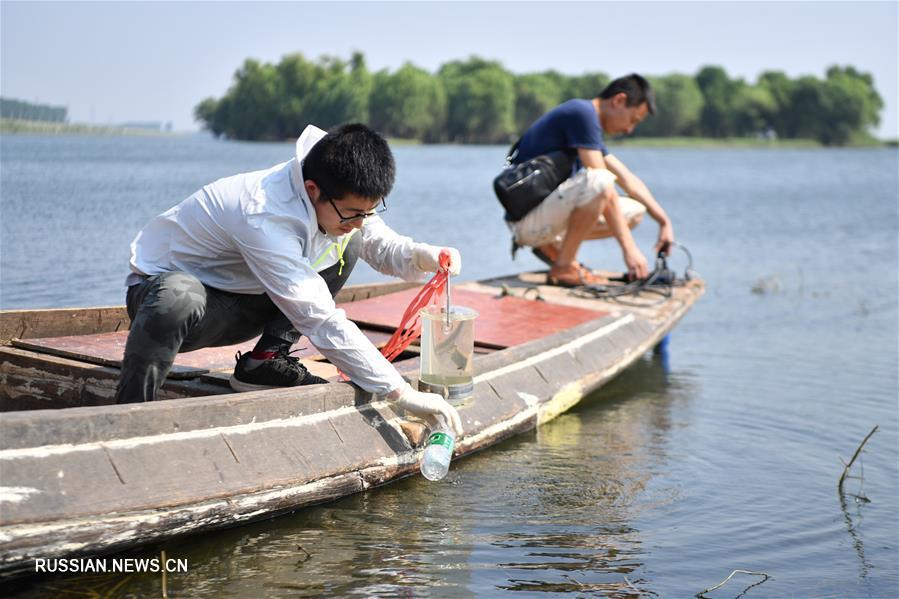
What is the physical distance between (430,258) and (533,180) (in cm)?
378

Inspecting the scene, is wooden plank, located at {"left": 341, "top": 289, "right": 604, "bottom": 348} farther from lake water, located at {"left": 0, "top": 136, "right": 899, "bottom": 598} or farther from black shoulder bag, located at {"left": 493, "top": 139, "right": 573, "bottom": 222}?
black shoulder bag, located at {"left": 493, "top": 139, "right": 573, "bottom": 222}

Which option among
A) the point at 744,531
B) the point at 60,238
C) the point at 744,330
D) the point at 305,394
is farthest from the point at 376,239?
the point at 60,238

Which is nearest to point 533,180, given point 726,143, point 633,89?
point 633,89

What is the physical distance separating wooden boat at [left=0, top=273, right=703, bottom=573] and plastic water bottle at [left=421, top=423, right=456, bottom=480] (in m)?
0.18

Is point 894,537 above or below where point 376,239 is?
below

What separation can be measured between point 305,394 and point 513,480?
1548 millimetres

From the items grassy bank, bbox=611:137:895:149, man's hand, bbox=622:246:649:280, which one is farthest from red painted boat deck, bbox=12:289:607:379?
grassy bank, bbox=611:137:895:149

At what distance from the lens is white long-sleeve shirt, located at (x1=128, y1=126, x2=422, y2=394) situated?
13.0 ft

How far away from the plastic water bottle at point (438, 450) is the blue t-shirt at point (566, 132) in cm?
423

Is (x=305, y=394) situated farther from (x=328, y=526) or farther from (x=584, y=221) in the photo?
(x=584, y=221)

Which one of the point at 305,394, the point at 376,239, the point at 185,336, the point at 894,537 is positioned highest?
the point at 376,239

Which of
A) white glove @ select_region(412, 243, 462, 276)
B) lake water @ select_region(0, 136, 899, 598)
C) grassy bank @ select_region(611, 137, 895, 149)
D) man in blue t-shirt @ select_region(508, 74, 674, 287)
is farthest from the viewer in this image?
grassy bank @ select_region(611, 137, 895, 149)

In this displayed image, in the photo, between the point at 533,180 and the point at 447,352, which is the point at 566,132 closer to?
the point at 533,180

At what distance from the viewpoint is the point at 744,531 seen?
4.96m
